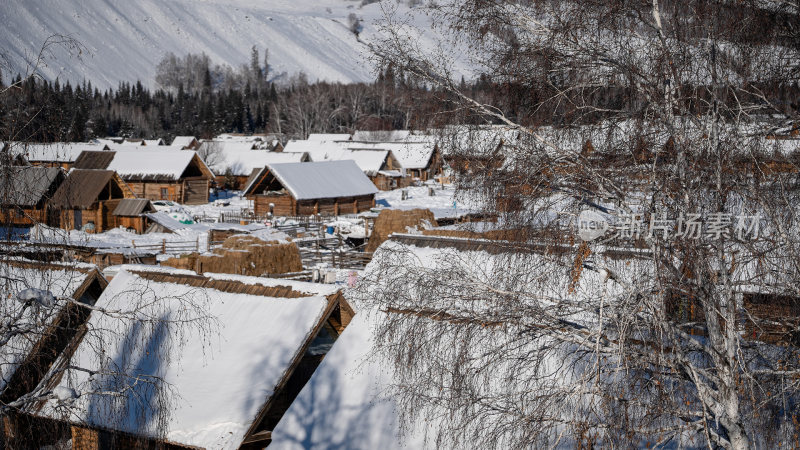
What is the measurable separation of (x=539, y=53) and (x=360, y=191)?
134 ft

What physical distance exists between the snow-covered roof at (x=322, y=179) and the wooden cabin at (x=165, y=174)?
982 centimetres

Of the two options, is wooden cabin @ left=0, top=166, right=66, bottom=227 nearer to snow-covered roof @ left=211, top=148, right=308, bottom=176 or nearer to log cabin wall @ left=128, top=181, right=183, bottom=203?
log cabin wall @ left=128, top=181, right=183, bottom=203

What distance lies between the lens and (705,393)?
5734 millimetres

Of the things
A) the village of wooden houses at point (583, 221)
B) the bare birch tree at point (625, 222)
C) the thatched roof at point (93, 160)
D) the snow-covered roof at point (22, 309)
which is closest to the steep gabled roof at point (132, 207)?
the thatched roof at point (93, 160)

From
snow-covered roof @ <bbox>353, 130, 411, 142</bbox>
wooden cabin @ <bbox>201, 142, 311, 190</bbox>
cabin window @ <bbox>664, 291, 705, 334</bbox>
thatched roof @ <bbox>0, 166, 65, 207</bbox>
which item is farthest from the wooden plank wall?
cabin window @ <bbox>664, 291, 705, 334</bbox>

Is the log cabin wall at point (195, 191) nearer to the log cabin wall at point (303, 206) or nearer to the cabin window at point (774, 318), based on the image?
the log cabin wall at point (303, 206)

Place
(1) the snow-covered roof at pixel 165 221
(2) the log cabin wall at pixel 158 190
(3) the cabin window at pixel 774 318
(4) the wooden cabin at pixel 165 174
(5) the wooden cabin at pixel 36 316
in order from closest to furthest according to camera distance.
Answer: (3) the cabin window at pixel 774 318, (5) the wooden cabin at pixel 36 316, (1) the snow-covered roof at pixel 165 221, (4) the wooden cabin at pixel 165 174, (2) the log cabin wall at pixel 158 190

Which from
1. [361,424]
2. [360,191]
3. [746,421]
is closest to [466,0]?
[746,421]

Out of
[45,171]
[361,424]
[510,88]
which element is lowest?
[361,424]

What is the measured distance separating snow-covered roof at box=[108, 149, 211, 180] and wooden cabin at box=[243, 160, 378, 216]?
7.87 meters

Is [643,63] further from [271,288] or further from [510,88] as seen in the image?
[271,288]

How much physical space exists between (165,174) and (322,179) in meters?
12.7

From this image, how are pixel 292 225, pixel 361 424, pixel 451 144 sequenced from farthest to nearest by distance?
pixel 292 225
pixel 361 424
pixel 451 144

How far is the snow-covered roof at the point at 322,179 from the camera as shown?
44.3 metres
